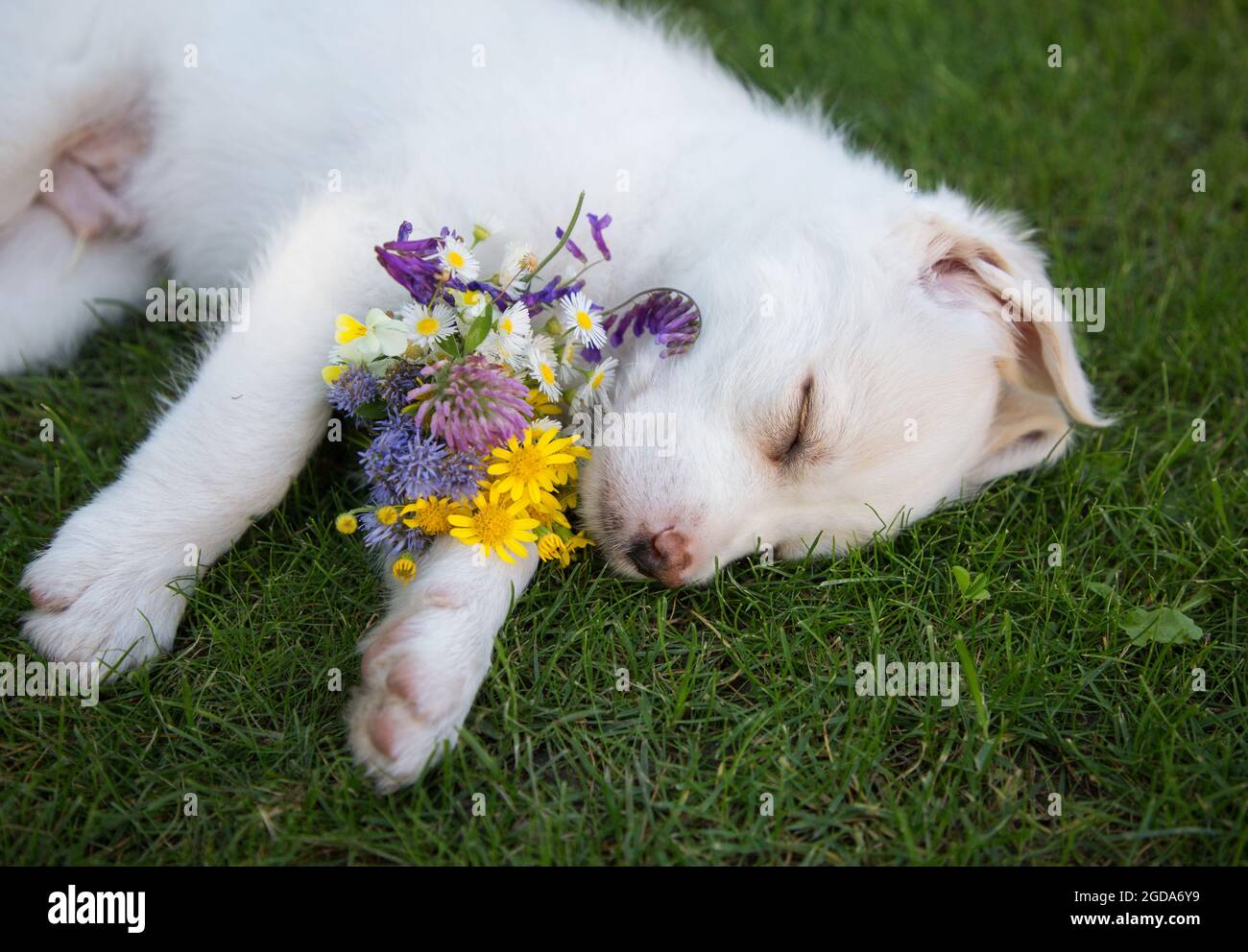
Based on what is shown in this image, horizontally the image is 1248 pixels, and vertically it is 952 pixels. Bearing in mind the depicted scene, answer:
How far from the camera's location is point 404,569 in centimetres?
279

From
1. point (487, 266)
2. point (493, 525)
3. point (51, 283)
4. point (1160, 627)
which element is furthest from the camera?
point (51, 283)

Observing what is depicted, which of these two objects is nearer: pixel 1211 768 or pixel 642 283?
pixel 1211 768

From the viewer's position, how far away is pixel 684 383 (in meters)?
2.87

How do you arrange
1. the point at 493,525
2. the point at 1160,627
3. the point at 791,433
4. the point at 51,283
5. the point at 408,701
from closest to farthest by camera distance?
the point at 408,701
the point at 493,525
the point at 791,433
the point at 1160,627
the point at 51,283

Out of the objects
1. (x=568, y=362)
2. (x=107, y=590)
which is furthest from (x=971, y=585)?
(x=107, y=590)

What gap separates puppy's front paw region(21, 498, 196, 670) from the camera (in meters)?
2.75

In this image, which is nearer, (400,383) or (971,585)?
(400,383)

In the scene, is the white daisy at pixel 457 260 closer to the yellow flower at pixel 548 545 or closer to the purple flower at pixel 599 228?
the purple flower at pixel 599 228

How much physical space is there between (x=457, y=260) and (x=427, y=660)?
0.98 meters

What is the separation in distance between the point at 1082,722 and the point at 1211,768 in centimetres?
31

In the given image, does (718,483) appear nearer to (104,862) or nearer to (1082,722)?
(1082,722)

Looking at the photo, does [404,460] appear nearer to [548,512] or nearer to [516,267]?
[548,512]
